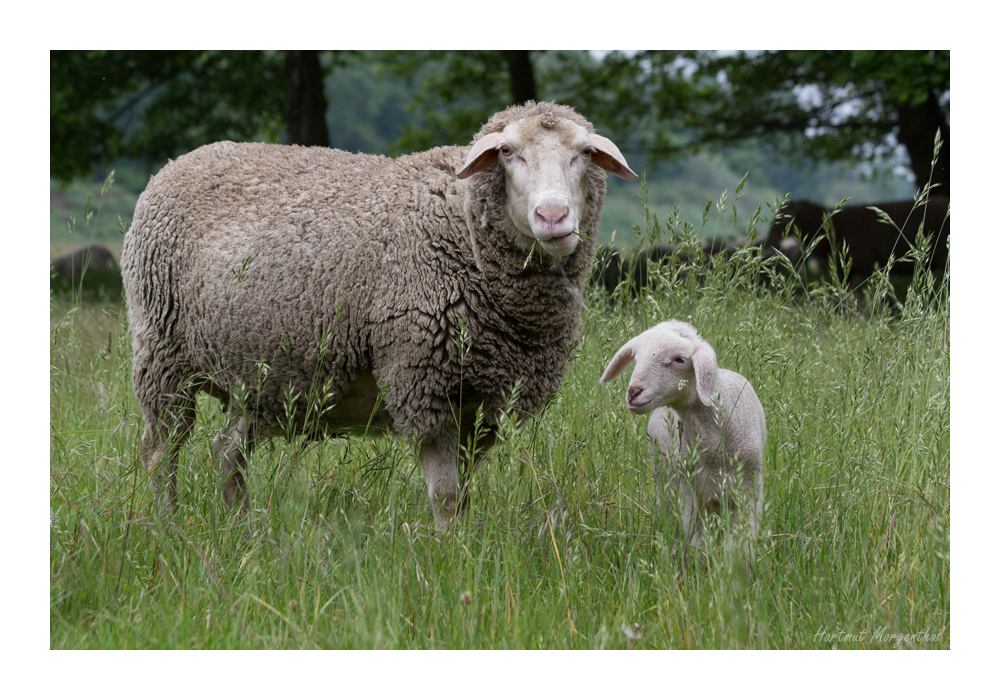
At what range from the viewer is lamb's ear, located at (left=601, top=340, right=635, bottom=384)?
262cm

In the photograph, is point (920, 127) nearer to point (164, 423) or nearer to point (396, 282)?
point (396, 282)

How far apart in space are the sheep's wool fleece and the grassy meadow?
0.78ft

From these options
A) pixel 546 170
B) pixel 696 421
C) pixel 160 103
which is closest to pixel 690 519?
pixel 696 421

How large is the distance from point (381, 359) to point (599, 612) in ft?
3.77

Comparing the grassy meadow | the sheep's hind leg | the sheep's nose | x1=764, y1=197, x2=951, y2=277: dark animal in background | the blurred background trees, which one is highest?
the blurred background trees

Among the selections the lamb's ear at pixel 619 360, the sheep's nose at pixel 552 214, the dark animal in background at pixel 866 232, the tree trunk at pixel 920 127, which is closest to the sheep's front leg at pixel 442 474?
the lamb's ear at pixel 619 360

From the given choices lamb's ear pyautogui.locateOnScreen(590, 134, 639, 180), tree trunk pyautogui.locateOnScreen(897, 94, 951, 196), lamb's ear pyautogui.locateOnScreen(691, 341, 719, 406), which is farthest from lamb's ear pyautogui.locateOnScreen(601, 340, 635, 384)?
tree trunk pyautogui.locateOnScreen(897, 94, 951, 196)

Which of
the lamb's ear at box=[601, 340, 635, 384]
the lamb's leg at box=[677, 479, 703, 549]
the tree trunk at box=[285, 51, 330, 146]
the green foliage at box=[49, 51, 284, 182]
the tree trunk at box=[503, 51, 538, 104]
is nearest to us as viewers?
the lamb's ear at box=[601, 340, 635, 384]

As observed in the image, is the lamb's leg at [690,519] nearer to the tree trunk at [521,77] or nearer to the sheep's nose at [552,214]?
the sheep's nose at [552,214]

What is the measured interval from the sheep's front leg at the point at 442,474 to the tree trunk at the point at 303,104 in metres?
5.29

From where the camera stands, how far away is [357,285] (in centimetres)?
305

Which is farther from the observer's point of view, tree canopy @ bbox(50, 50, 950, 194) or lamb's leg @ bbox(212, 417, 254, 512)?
tree canopy @ bbox(50, 50, 950, 194)

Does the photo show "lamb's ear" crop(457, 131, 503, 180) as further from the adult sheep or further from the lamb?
the lamb

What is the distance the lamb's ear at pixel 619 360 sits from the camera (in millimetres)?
2623
